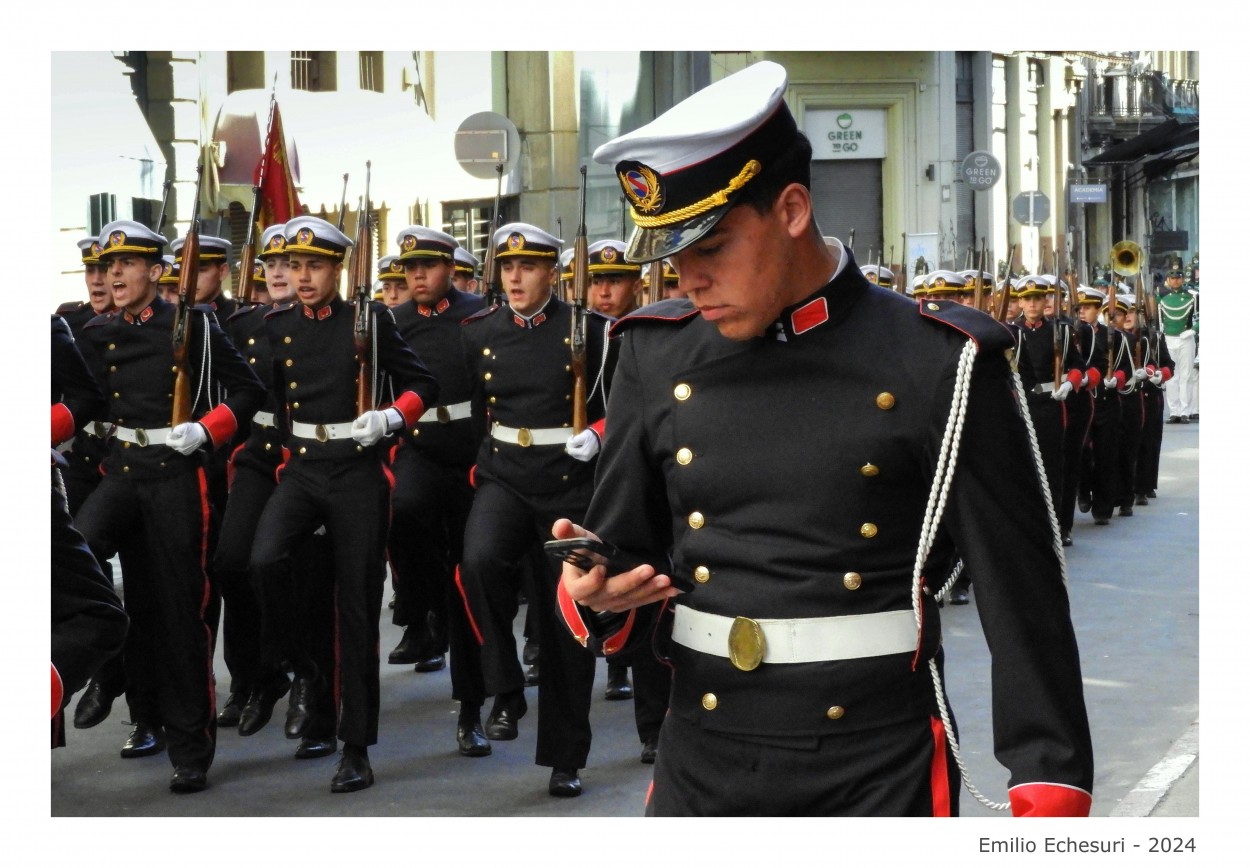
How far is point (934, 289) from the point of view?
13.0m

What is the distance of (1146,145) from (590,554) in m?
30.6

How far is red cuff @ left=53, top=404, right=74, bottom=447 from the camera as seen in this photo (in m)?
6.41

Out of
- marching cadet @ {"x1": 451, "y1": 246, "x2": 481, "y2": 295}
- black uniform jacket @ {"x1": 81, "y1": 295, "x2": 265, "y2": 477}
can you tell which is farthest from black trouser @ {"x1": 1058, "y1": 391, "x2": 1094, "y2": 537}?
black uniform jacket @ {"x1": 81, "y1": 295, "x2": 265, "y2": 477}

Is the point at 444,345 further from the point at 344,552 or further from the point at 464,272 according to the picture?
the point at 344,552

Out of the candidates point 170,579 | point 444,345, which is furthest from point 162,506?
point 444,345

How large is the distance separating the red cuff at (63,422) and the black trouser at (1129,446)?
1080 cm

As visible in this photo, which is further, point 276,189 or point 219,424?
point 276,189

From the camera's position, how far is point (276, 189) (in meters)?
12.0

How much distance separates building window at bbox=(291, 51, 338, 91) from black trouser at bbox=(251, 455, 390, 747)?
17.7 feet

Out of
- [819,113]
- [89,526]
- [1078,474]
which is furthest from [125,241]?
[819,113]

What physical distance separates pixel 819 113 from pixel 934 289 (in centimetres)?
1221

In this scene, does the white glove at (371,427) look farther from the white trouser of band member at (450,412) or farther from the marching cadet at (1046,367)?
the marching cadet at (1046,367)

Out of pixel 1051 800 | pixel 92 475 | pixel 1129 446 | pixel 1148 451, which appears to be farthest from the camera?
pixel 1148 451
